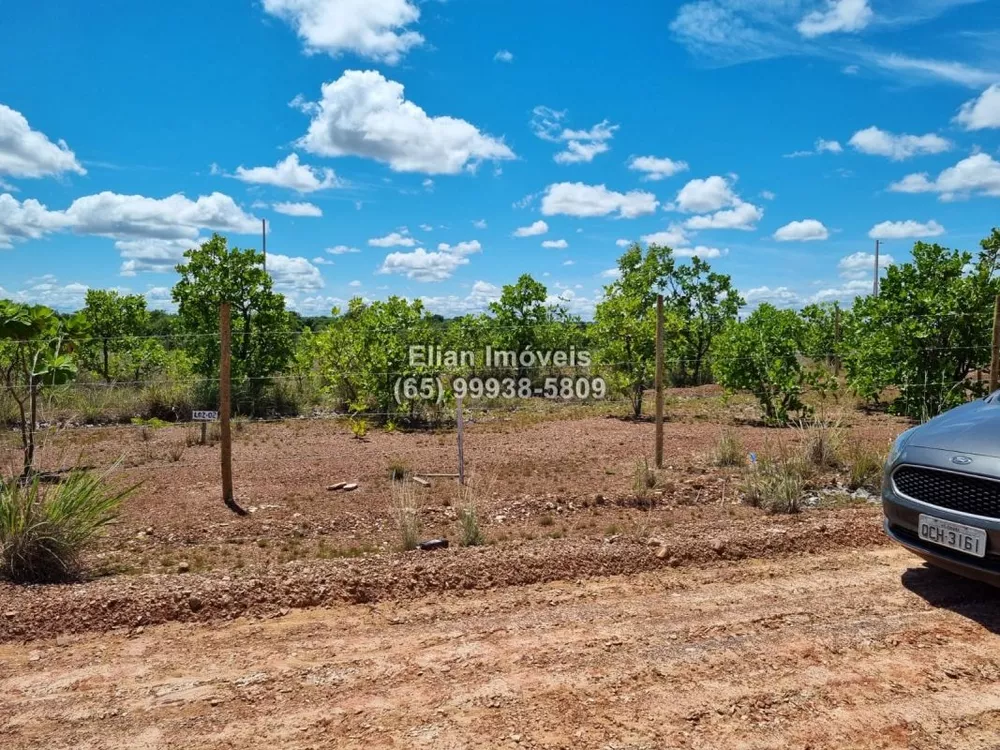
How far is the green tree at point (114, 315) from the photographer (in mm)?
20812

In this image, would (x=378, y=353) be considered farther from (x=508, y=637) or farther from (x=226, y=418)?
(x=508, y=637)

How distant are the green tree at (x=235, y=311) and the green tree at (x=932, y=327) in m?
13.4

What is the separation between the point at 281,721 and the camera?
9.53 feet

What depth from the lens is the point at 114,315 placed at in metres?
21.2

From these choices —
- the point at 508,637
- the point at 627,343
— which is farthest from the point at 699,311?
the point at 508,637

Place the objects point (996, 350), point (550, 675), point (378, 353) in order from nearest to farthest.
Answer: point (550, 675) → point (996, 350) → point (378, 353)

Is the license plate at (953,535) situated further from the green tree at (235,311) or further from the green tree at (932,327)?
the green tree at (235,311)

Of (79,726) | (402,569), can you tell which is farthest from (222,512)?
(79,726)

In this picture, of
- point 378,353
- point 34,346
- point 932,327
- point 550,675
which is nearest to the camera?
point 550,675

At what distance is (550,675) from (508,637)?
475mm

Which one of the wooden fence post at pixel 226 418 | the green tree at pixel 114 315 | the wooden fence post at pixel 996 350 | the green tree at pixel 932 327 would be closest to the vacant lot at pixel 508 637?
the wooden fence post at pixel 226 418

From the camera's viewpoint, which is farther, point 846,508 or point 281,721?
point 846,508

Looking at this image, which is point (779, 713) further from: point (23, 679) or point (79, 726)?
point (23, 679)

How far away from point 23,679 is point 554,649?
2.70m
